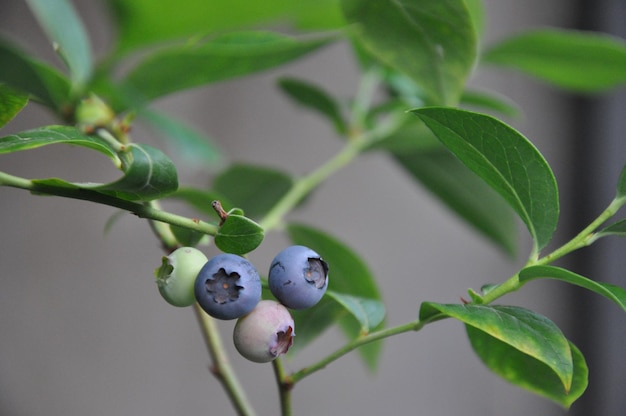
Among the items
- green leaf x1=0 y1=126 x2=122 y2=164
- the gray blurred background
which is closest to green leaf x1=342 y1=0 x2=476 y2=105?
green leaf x1=0 y1=126 x2=122 y2=164

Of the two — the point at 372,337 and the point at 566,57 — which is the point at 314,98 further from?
the point at 372,337

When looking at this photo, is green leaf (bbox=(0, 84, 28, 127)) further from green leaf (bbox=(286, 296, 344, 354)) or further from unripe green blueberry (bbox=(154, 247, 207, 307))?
green leaf (bbox=(286, 296, 344, 354))

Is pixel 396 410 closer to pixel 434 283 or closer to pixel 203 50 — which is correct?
pixel 434 283

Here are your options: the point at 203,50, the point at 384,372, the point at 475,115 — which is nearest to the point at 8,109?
the point at 203,50

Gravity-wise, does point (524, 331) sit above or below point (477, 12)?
below

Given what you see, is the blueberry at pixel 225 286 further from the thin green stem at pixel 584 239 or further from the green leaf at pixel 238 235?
the thin green stem at pixel 584 239

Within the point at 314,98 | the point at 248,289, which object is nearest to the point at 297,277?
the point at 248,289
